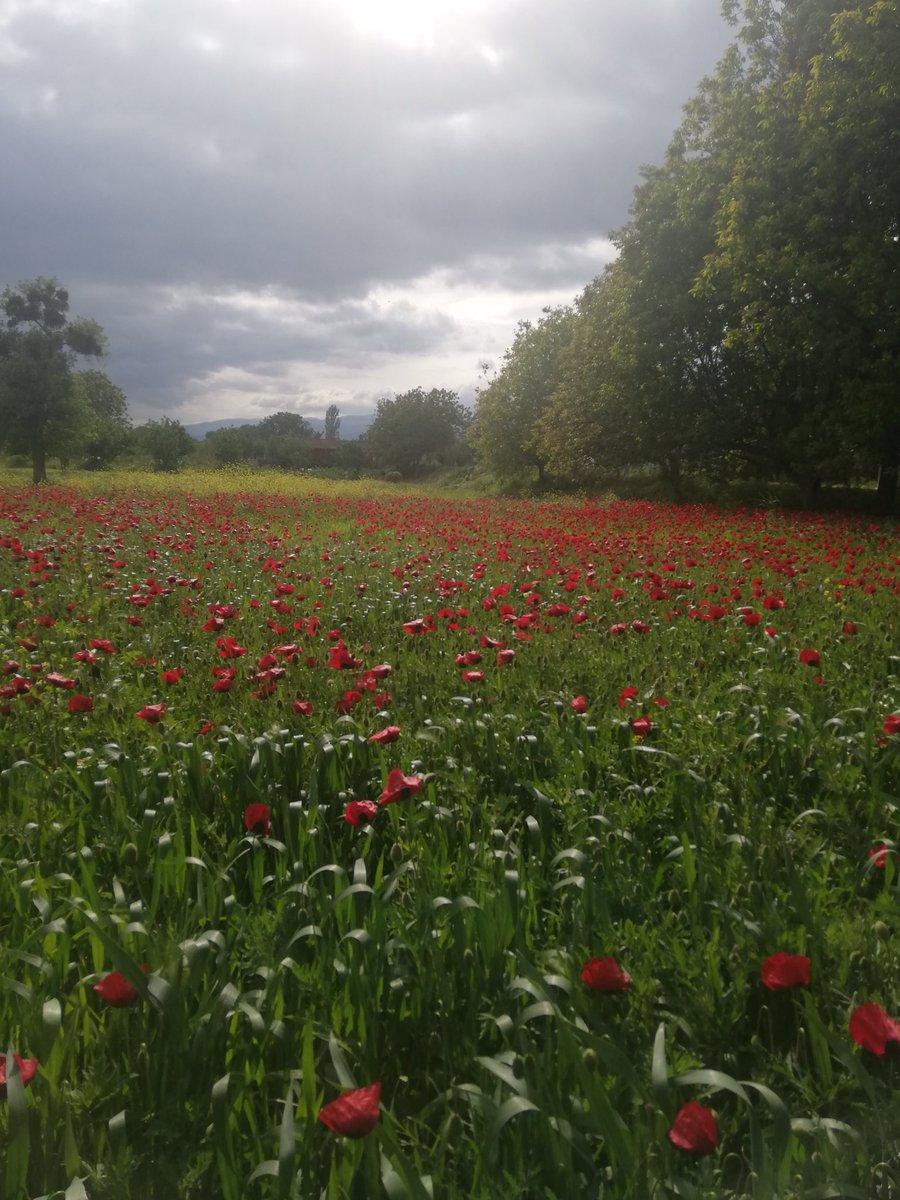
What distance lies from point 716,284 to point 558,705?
2103 centimetres

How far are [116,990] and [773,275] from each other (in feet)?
69.6

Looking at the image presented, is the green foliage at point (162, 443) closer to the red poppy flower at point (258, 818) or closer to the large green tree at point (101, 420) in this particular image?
the large green tree at point (101, 420)

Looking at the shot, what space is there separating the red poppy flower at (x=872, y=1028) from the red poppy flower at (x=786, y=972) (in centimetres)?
16

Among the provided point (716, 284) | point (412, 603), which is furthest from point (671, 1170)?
point (716, 284)

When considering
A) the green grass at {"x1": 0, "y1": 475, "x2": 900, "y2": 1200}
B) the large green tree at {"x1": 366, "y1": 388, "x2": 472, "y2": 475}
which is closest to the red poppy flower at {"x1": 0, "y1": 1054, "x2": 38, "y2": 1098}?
the green grass at {"x1": 0, "y1": 475, "x2": 900, "y2": 1200}

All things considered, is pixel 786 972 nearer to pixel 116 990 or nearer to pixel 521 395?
pixel 116 990

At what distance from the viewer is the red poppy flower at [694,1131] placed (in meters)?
1.40

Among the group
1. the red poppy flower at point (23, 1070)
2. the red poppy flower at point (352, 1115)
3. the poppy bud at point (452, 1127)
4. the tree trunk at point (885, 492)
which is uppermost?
the tree trunk at point (885, 492)

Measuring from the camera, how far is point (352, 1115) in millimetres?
1380

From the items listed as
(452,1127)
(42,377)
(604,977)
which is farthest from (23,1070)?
(42,377)

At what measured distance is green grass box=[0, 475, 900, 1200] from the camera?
1606 mm

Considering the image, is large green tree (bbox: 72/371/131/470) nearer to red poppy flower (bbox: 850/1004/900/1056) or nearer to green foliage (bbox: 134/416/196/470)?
green foliage (bbox: 134/416/196/470)

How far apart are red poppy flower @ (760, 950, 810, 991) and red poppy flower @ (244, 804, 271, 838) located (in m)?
1.73

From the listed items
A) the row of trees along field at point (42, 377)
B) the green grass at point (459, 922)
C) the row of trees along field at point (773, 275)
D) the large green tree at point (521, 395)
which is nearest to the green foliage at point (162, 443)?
the row of trees along field at point (42, 377)
